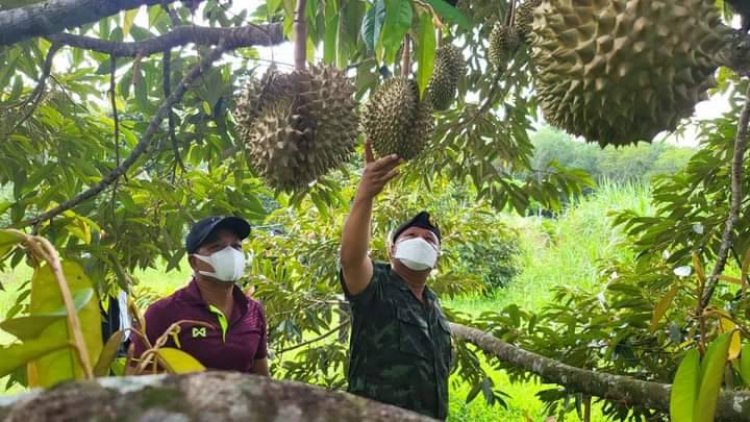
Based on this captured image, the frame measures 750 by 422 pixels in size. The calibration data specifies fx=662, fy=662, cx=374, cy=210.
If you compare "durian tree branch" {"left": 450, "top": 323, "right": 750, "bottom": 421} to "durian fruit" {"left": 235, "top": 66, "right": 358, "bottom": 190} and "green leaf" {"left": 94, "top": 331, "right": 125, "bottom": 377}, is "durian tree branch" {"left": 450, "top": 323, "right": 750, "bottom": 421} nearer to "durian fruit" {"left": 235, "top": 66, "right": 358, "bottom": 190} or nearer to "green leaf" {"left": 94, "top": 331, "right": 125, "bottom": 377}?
"durian fruit" {"left": 235, "top": 66, "right": 358, "bottom": 190}

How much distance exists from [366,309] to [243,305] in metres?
0.47

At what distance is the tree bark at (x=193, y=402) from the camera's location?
0.93 feet

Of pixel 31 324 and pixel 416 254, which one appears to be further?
pixel 416 254

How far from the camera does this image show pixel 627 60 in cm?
93

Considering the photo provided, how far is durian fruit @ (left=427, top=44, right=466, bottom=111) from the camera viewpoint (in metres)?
1.96

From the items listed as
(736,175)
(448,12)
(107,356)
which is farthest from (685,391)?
(107,356)

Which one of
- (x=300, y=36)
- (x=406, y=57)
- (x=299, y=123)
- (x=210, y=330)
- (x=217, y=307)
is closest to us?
(x=300, y=36)

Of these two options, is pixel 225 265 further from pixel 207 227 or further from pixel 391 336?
pixel 391 336

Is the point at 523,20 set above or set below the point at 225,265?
above

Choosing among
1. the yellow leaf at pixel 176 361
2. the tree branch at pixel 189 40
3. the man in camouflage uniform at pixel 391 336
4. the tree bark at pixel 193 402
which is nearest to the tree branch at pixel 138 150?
the tree branch at pixel 189 40

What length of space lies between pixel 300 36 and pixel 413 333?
1.11m

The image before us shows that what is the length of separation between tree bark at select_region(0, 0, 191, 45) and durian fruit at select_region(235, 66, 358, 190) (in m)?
0.37

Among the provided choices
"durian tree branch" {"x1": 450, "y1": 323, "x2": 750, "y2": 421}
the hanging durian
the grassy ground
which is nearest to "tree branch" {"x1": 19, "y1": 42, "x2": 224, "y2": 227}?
the hanging durian

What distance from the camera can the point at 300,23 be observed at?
4.13ft
